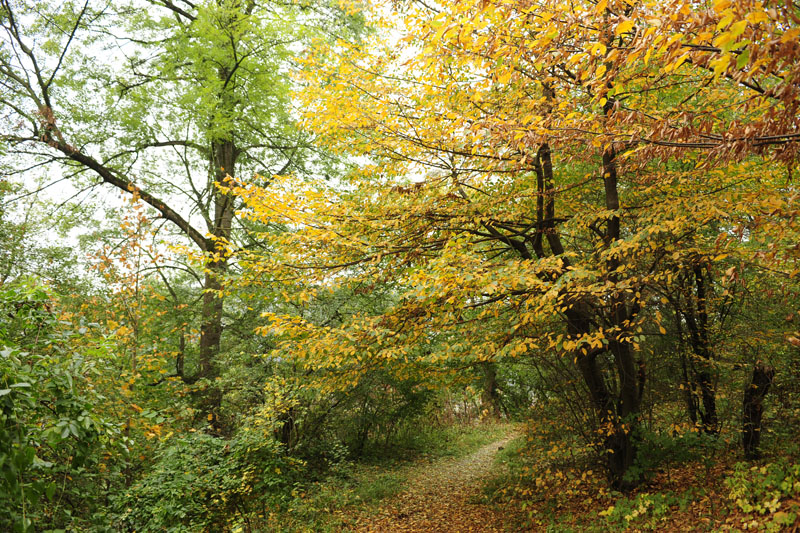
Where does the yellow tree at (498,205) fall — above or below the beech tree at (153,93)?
below

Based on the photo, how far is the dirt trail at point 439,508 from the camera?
7.19 m

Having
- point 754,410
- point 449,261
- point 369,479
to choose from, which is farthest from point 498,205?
point 369,479

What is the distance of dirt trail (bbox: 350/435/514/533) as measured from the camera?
23.6ft

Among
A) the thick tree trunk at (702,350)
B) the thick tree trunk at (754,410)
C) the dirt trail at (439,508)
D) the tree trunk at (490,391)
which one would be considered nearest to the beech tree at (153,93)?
the dirt trail at (439,508)

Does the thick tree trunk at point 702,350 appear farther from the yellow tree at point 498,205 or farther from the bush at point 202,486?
the bush at point 202,486

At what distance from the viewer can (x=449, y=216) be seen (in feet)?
18.4

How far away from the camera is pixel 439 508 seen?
817 centimetres

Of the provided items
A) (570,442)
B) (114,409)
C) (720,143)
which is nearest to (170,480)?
(114,409)

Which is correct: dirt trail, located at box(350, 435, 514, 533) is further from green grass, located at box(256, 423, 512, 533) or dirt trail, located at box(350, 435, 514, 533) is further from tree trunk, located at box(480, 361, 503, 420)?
tree trunk, located at box(480, 361, 503, 420)

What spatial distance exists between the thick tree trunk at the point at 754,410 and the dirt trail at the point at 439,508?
357 cm

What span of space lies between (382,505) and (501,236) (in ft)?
19.8

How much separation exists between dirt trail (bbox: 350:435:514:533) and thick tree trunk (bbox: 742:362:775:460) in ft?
11.7

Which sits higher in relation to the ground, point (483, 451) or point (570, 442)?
point (570, 442)

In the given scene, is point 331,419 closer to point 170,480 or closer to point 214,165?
point 170,480
